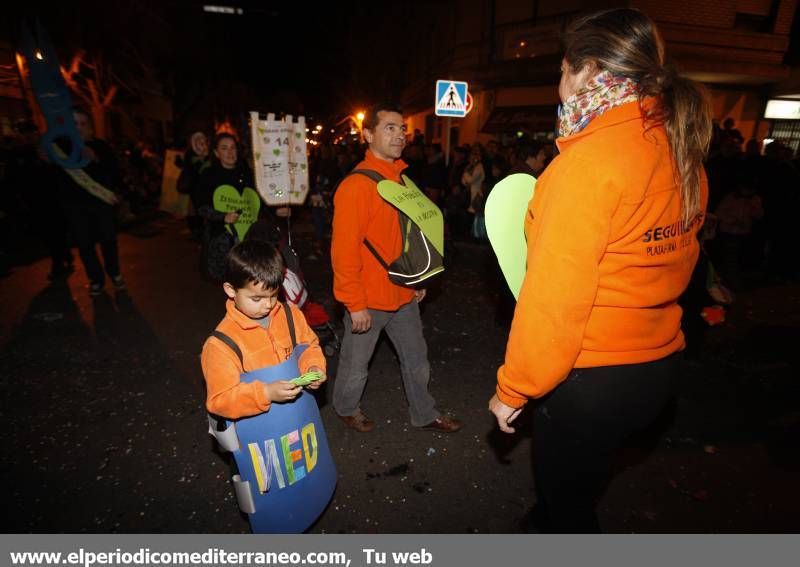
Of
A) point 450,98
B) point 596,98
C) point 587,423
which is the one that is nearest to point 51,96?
point 596,98

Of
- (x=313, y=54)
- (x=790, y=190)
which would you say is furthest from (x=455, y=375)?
(x=313, y=54)

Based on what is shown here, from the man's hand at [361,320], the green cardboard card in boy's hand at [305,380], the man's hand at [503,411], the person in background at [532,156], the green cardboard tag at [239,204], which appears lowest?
the man's hand at [361,320]

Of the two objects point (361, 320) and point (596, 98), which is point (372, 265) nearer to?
point (361, 320)

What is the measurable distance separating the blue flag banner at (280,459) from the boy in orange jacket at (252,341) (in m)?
0.07

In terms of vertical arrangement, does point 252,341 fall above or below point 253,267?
below

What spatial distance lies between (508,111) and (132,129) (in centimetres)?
2269

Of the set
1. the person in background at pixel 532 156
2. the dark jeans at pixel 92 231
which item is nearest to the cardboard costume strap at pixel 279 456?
the person in background at pixel 532 156

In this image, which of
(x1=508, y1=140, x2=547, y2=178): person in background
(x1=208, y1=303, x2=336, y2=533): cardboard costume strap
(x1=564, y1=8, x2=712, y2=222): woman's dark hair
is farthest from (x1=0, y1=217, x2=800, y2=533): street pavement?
(x1=564, y1=8, x2=712, y2=222): woman's dark hair

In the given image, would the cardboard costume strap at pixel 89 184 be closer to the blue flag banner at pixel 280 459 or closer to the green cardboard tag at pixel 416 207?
the green cardboard tag at pixel 416 207

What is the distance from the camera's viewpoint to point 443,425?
3.27 m

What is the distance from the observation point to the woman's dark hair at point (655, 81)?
4.28ft

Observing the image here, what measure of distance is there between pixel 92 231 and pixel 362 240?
476 cm

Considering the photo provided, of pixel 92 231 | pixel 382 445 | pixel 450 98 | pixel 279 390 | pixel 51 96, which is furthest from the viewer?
pixel 450 98

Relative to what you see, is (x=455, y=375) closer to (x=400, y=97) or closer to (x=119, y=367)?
(x=119, y=367)
